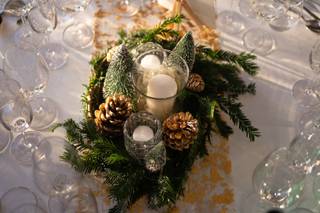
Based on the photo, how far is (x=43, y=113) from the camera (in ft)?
2.93

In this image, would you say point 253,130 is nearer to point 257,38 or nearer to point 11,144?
point 257,38

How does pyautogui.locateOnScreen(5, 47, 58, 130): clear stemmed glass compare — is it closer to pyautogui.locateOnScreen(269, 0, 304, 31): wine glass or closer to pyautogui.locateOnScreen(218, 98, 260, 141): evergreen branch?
pyautogui.locateOnScreen(218, 98, 260, 141): evergreen branch

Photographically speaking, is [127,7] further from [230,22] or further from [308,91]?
[308,91]

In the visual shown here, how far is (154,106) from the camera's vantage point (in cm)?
78

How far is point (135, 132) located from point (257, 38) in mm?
465

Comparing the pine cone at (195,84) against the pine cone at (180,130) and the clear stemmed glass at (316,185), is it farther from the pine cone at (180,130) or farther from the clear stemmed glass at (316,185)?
the clear stemmed glass at (316,185)

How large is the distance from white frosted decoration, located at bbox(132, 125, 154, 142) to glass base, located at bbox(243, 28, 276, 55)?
400 millimetres

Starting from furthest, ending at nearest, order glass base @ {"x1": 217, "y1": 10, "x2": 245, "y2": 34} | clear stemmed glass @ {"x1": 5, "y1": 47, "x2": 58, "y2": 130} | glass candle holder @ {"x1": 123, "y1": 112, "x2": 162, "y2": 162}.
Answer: glass base @ {"x1": 217, "y1": 10, "x2": 245, "y2": 34}, clear stemmed glass @ {"x1": 5, "y1": 47, "x2": 58, "y2": 130}, glass candle holder @ {"x1": 123, "y1": 112, "x2": 162, "y2": 162}

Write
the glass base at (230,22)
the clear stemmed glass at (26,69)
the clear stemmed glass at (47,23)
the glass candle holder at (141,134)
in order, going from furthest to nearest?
1. the glass base at (230,22)
2. the clear stemmed glass at (47,23)
3. the clear stemmed glass at (26,69)
4. the glass candle holder at (141,134)

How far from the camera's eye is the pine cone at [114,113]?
76 cm

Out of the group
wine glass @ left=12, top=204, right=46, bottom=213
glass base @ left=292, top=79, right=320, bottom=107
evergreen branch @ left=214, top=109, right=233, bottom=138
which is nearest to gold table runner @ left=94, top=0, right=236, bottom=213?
evergreen branch @ left=214, top=109, right=233, bottom=138

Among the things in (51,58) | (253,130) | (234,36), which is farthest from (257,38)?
(51,58)

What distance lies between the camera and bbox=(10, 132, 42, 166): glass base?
83 cm

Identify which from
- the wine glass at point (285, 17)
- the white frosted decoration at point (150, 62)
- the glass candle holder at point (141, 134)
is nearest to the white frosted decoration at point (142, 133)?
the glass candle holder at point (141, 134)
